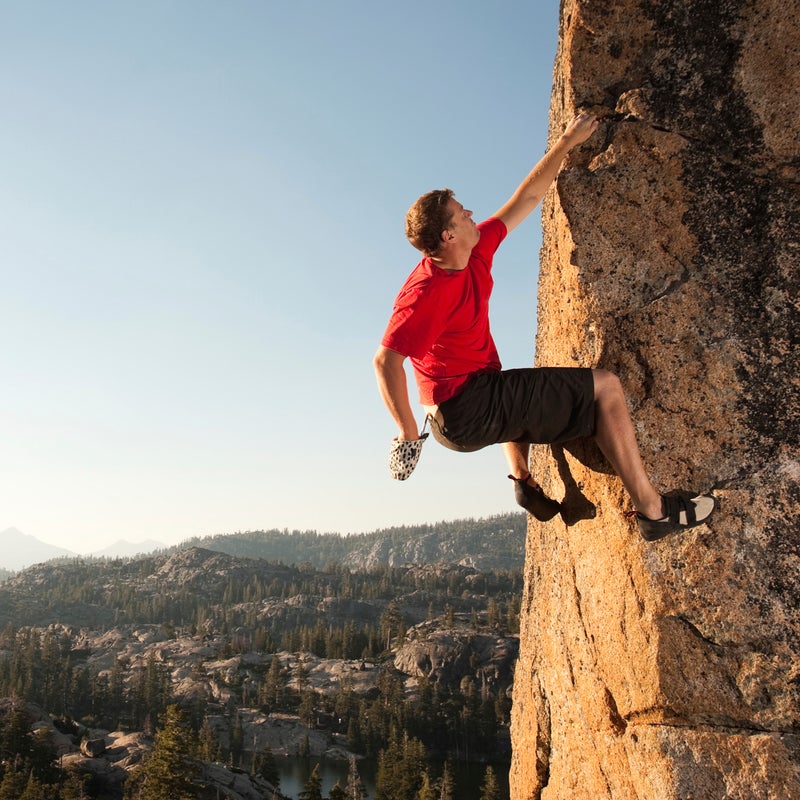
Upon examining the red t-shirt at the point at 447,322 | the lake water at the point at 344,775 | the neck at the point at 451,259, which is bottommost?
the lake water at the point at 344,775

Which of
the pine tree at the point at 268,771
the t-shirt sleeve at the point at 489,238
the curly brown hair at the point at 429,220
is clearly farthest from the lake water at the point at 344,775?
the curly brown hair at the point at 429,220

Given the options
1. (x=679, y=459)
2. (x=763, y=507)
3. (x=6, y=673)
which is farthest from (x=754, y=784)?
(x=6, y=673)

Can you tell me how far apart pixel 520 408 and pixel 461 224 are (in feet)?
4.77

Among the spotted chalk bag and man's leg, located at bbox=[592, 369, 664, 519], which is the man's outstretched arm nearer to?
man's leg, located at bbox=[592, 369, 664, 519]

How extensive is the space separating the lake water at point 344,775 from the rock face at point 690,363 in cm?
7252

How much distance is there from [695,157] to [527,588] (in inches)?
207

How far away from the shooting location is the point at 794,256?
17.5 ft

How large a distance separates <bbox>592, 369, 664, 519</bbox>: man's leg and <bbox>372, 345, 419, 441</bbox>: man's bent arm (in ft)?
4.56

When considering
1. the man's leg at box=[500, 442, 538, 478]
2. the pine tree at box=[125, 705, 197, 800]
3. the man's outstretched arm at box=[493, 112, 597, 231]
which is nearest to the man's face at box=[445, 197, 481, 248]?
the man's outstretched arm at box=[493, 112, 597, 231]

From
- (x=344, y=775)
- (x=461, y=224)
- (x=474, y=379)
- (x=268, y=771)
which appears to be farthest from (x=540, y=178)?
(x=344, y=775)

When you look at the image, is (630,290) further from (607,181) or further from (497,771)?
(497,771)

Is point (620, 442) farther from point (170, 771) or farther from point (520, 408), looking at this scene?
point (170, 771)

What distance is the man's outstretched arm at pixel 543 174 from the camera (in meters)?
5.67

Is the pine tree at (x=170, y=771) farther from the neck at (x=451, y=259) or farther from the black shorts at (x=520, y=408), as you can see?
the neck at (x=451, y=259)
